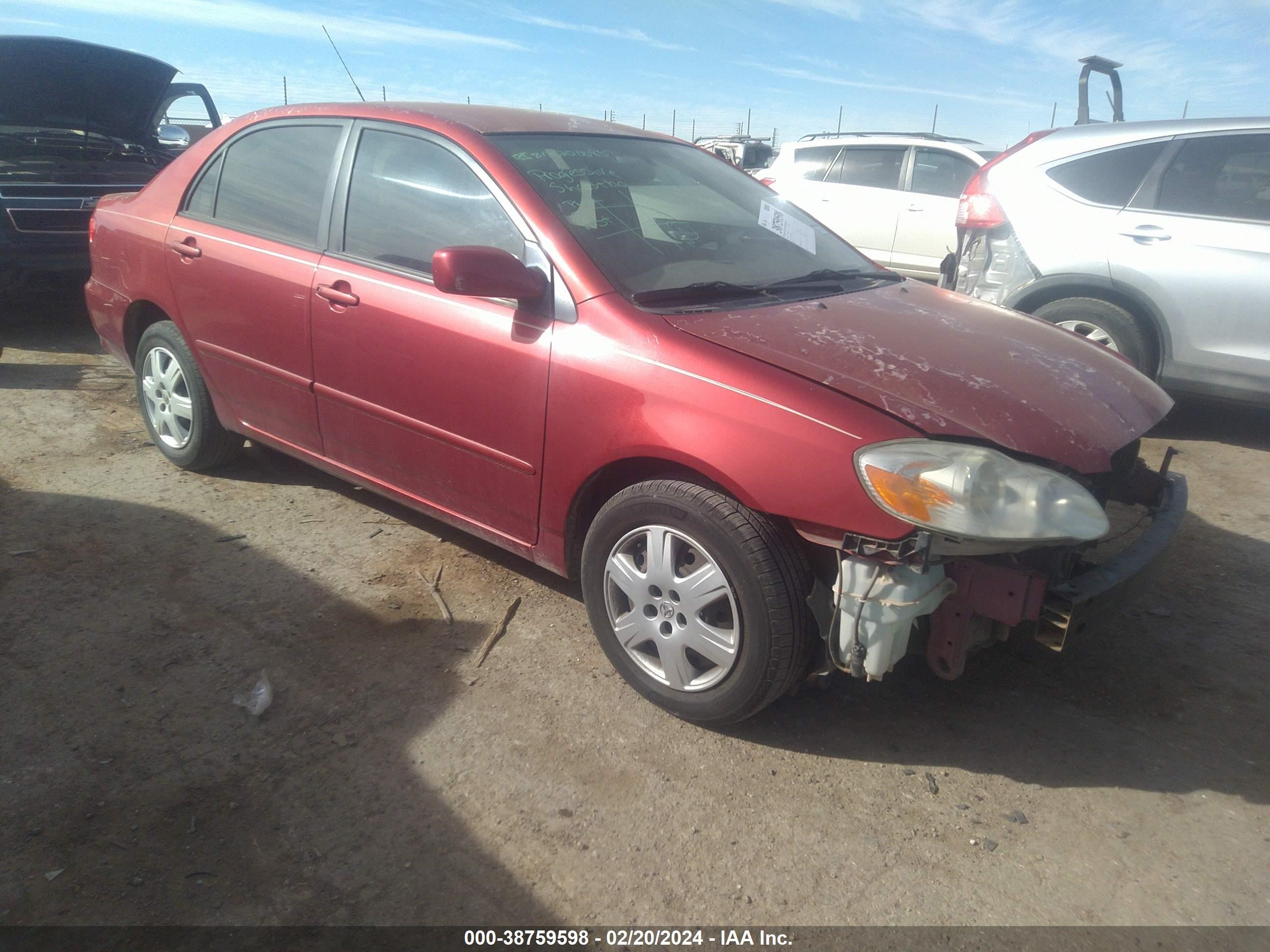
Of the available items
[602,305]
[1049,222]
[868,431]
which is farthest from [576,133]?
[1049,222]

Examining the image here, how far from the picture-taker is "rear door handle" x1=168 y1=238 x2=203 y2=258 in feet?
12.5

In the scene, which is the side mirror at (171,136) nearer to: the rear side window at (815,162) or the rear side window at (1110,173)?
the rear side window at (815,162)

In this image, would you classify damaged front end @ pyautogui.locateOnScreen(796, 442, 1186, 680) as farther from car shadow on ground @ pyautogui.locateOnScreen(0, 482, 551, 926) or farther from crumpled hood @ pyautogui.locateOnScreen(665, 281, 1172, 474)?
car shadow on ground @ pyautogui.locateOnScreen(0, 482, 551, 926)

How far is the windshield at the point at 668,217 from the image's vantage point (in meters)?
2.85

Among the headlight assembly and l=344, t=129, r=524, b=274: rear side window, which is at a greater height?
l=344, t=129, r=524, b=274: rear side window

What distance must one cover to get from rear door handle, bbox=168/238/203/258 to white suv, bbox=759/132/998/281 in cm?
576

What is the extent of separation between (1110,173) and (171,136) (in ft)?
24.7

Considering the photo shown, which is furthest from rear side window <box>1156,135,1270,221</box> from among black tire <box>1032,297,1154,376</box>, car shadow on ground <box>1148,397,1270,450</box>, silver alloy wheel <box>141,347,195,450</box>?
silver alloy wheel <box>141,347,195,450</box>

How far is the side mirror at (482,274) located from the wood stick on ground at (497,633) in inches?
45.7

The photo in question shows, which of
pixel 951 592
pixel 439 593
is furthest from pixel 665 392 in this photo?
pixel 439 593

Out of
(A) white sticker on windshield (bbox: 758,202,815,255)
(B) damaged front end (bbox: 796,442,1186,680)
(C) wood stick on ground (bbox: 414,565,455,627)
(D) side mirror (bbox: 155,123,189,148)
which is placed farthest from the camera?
(D) side mirror (bbox: 155,123,189,148)

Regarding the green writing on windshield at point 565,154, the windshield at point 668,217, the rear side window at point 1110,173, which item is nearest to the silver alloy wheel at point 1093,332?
the rear side window at point 1110,173

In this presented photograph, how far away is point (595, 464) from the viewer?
8.63ft

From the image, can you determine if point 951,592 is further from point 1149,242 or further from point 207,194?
point 1149,242
